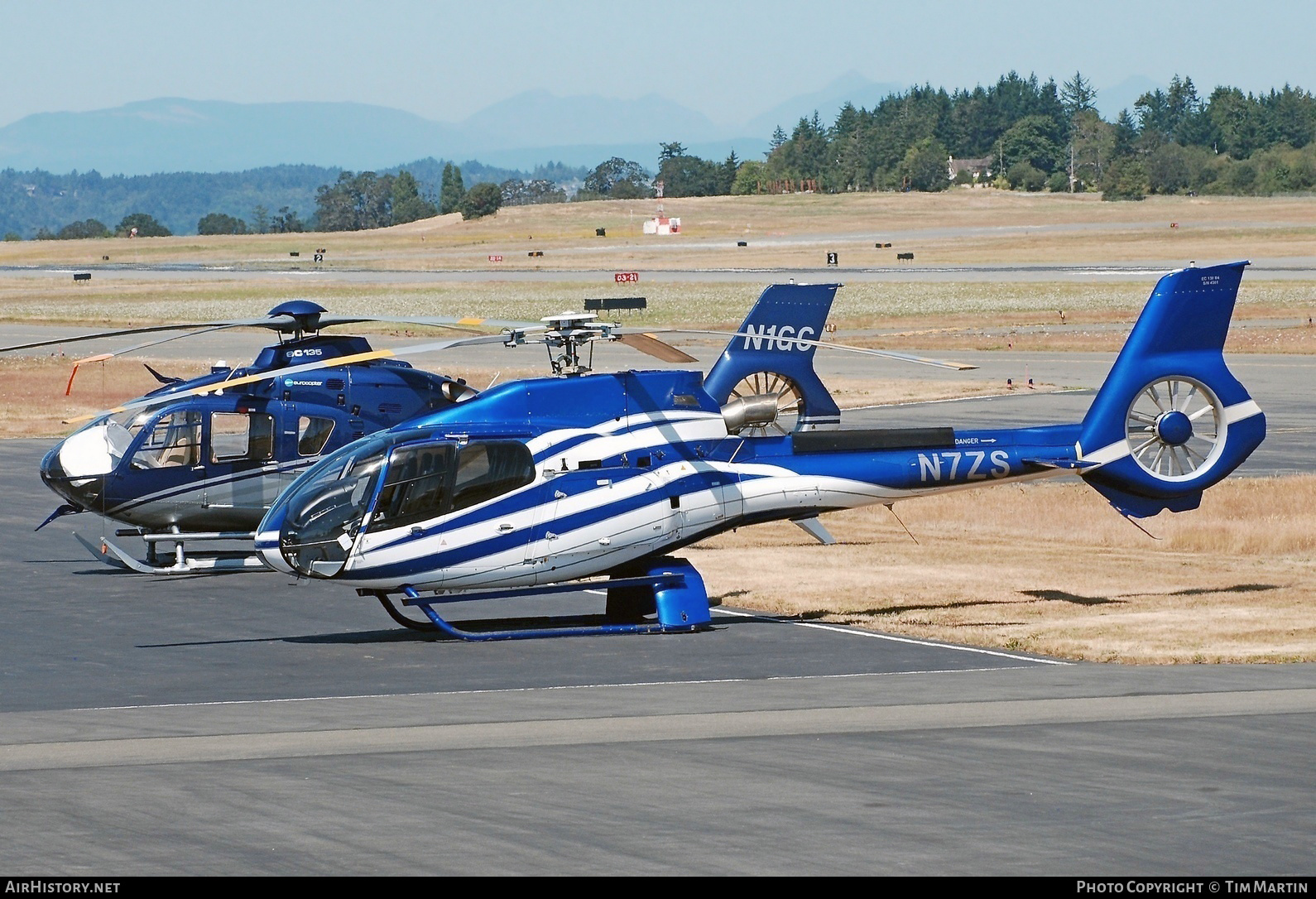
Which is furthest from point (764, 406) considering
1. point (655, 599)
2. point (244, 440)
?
point (244, 440)

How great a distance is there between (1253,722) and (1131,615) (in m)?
5.70

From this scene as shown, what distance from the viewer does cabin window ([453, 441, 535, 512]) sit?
57.4 ft

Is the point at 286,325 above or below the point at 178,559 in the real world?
above

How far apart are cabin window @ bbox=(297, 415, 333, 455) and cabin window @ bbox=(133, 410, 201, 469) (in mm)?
1288

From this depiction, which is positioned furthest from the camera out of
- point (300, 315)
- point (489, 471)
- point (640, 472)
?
point (300, 315)

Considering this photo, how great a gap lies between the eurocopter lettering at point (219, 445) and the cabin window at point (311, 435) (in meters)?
0.01

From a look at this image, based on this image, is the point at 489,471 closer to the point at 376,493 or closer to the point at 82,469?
the point at 376,493

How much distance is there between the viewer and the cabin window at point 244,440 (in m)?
22.1

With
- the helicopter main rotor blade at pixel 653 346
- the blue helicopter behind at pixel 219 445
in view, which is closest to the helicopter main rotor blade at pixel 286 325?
the helicopter main rotor blade at pixel 653 346

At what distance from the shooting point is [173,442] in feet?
72.6

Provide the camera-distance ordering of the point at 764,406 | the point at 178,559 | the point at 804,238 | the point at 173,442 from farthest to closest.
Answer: the point at 804,238 → the point at 173,442 → the point at 178,559 → the point at 764,406

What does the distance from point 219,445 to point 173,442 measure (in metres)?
0.59

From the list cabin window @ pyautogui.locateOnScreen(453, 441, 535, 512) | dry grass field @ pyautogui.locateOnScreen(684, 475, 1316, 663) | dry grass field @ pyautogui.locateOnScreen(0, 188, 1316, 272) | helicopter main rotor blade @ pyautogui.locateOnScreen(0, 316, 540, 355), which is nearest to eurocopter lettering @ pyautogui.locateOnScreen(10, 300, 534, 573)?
helicopter main rotor blade @ pyautogui.locateOnScreen(0, 316, 540, 355)

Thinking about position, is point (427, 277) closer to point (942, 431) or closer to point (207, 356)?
point (207, 356)
